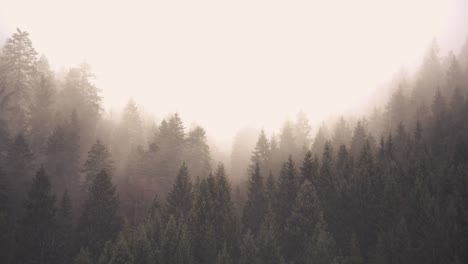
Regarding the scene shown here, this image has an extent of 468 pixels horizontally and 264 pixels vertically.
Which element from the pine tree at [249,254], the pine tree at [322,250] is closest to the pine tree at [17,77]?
the pine tree at [249,254]

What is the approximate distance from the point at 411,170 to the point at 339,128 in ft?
107

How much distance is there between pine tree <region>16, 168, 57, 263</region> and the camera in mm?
44188

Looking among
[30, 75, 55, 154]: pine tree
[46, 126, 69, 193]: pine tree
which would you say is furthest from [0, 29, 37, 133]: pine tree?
[46, 126, 69, 193]: pine tree

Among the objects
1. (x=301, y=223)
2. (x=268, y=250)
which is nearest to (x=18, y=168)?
(x=268, y=250)

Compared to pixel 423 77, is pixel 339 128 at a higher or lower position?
lower

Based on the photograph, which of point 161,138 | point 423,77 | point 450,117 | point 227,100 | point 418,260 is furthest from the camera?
point 227,100

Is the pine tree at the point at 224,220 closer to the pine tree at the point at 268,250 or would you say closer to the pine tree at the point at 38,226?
the pine tree at the point at 268,250

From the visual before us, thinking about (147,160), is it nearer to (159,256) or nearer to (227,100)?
(159,256)

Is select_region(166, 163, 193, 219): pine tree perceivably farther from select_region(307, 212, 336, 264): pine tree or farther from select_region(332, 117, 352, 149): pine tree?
select_region(332, 117, 352, 149): pine tree

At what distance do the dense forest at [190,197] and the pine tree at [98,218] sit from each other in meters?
0.12

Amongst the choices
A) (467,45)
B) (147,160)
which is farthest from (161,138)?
(467,45)

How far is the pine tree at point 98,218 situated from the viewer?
1804 inches

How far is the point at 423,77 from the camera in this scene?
106 metres

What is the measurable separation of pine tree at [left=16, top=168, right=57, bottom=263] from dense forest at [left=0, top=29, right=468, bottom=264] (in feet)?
0.38
